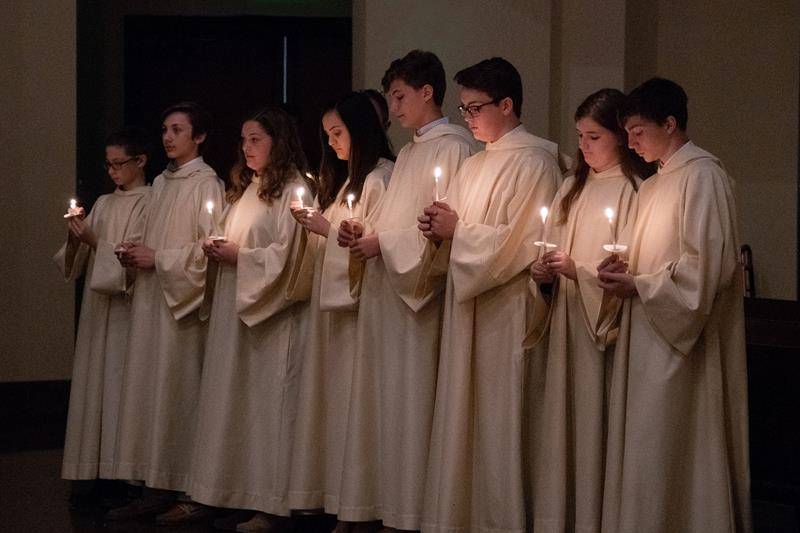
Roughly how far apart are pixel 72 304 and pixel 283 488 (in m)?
3.53

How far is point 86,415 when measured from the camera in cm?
736

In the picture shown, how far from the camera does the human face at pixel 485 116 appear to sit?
5.71m

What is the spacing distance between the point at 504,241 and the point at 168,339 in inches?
87.0

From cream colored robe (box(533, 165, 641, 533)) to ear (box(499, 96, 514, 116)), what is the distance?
48cm

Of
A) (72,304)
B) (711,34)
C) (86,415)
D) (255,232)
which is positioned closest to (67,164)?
(72,304)

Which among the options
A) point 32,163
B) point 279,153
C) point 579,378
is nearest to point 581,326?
point 579,378

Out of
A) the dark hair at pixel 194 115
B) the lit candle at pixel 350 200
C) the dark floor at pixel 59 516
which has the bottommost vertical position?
the dark floor at pixel 59 516

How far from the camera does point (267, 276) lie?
21.1 ft

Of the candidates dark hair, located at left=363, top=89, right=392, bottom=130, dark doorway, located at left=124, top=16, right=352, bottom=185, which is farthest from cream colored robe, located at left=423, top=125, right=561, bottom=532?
dark doorway, located at left=124, top=16, right=352, bottom=185

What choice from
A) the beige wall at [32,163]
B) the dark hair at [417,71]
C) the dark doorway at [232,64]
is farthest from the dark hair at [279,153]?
the dark doorway at [232,64]

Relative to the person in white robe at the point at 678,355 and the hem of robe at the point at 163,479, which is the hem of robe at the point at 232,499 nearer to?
the hem of robe at the point at 163,479

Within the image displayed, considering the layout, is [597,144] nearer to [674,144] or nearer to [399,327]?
[674,144]

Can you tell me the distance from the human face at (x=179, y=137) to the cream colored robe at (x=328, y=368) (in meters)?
1.15

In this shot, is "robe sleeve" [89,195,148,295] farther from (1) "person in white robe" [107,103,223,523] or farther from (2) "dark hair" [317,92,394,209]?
(2) "dark hair" [317,92,394,209]
